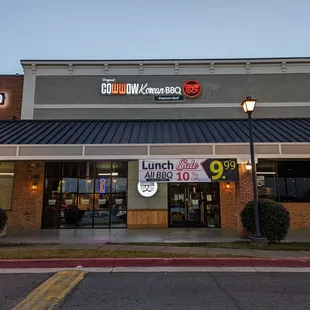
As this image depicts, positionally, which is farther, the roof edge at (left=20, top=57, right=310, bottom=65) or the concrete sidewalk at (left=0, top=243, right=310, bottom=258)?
the roof edge at (left=20, top=57, right=310, bottom=65)

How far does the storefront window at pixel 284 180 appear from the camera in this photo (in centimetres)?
1577

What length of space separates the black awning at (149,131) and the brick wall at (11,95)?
1135mm

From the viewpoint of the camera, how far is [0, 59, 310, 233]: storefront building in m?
12.6

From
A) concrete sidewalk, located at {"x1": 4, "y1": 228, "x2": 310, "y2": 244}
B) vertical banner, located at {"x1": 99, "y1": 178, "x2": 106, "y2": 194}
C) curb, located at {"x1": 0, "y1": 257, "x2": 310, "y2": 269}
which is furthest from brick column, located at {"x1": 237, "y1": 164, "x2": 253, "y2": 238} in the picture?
vertical banner, located at {"x1": 99, "y1": 178, "x2": 106, "y2": 194}

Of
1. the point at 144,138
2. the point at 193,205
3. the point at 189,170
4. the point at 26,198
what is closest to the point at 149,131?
the point at 144,138

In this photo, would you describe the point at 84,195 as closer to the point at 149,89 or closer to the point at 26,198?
the point at 26,198

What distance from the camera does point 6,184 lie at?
16.3 m

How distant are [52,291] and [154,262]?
9.91 ft

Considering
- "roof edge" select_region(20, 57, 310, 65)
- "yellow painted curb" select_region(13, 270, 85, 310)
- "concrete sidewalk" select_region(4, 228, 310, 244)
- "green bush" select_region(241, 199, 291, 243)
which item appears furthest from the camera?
"roof edge" select_region(20, 57, 310, 65)

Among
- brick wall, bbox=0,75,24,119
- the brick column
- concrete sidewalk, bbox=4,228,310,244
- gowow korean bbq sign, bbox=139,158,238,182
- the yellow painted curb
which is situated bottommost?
the yellow painted curb

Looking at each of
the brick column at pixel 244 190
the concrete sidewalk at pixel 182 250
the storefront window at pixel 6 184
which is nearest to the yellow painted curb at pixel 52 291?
the concrete sidewalk at pixel 182 250

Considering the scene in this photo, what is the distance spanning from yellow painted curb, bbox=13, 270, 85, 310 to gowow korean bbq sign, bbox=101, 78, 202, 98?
12276mm

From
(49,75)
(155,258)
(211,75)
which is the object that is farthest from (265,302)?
(49,75)

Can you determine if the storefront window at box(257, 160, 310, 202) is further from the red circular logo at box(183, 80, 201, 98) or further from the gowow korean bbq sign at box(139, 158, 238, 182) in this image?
the red circular logo at box(183, 80, 201, 98)
